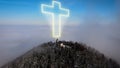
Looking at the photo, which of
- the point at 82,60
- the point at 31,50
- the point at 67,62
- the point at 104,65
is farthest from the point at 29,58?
the point at 104,65

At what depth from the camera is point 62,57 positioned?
22.4 ft

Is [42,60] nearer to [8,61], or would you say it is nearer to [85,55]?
[8,61]

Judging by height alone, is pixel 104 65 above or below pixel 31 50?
below

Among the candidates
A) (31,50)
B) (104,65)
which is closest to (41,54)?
(31,50)

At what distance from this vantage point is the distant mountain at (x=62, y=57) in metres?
6.50

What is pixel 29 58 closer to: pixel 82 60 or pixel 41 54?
pixel 41 54

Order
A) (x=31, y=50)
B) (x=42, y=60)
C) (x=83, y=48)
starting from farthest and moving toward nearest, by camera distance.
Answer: (x=83, y=48) → (x=31, y=50) → (x=42, y=60)

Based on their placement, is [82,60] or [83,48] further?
[83,48]

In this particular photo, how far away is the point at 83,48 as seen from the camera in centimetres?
771

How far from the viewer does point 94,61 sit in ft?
Answer: 23.5

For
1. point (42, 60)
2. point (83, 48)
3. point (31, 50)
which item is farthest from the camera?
point (83, 48)

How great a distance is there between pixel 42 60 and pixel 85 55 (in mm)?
1449

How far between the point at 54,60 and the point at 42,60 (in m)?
0.31

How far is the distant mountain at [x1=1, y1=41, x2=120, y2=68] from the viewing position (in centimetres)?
650
